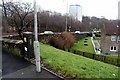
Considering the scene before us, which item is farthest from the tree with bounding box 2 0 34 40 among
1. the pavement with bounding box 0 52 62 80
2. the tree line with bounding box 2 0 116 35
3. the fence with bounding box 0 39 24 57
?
the pavement with bounding box 0 52 62 80

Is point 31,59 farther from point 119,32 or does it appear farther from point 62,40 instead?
point 119,32

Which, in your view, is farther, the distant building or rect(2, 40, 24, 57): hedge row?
the distant building

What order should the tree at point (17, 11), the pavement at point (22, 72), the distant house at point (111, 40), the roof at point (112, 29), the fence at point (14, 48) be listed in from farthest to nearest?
the roof at point (112, 29) < the distant house at point (111, 40) < the tree at point (17, 11) < the fence at point (14, 48) < the pavement at point (22, 72)

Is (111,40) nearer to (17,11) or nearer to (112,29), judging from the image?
(112,29)

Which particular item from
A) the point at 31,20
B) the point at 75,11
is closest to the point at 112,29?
the point at 31,20

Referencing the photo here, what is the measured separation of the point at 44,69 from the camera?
398 inches

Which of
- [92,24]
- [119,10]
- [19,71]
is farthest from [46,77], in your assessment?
[92,24]

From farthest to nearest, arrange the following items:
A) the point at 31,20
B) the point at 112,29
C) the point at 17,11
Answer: the point at 112,29
the point at 31,20
the point at 17,11

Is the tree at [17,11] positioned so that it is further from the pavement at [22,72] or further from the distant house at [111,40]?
the distant house at [111,40]

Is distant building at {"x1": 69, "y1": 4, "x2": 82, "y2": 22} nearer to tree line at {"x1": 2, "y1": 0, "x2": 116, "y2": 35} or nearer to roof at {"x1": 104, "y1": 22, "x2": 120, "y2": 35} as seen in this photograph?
tree line at {"x1": 2, "y1": 0, "x2": 116, "y2": 35}

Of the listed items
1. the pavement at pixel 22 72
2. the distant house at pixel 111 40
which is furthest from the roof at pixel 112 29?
the pavement at pixel 22 72

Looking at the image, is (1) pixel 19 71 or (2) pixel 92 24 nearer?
(1) pixel 19 71

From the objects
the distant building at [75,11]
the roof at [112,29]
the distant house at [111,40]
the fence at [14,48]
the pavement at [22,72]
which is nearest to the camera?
the pavement at [22,72]

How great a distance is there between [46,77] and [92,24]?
102779 millimetres
